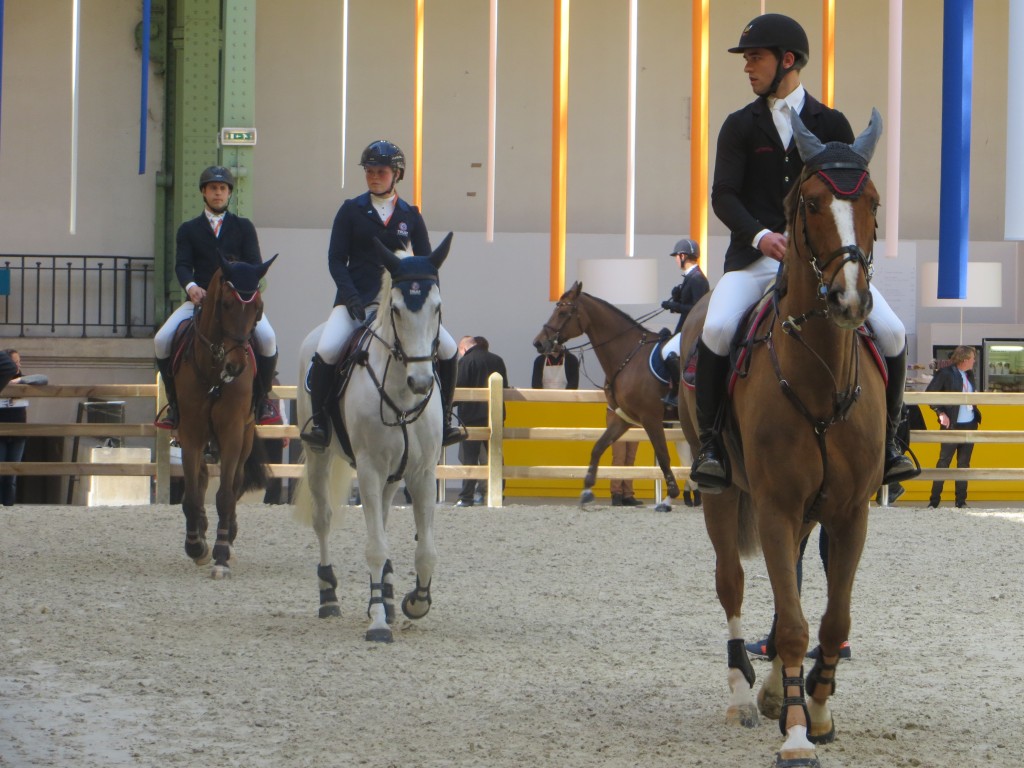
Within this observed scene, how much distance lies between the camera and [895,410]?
A: 466 cm

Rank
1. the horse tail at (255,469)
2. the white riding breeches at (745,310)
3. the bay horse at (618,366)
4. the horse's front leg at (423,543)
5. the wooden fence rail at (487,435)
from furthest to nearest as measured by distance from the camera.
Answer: the wooden fence rail at (487,435), the bay horse at (618,366), the horse tail at (255,469), the horse's front leg at (423,543), the white riding breeches at (745,310)

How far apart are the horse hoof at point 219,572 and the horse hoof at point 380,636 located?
7.56ft

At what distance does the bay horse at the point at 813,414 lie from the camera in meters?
4.01

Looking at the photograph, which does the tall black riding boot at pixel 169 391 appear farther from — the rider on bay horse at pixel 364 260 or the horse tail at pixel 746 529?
the horse tail at pixel 746 529

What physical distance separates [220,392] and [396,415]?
2.40 m

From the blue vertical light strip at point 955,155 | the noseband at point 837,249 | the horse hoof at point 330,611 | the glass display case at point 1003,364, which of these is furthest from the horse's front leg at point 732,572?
the glass display case at point 1003,364

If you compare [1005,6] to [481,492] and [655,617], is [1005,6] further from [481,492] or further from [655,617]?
[655,617]

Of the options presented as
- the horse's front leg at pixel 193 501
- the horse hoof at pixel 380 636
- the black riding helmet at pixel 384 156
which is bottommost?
the horse hoof at pixel 380 636

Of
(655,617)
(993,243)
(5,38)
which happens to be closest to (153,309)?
(5,38)

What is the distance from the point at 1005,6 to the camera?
65.1 ft

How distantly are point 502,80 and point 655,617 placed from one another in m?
13.6

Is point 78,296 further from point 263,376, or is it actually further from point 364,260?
point 364,260

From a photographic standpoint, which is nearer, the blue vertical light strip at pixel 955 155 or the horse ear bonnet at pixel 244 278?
the horse ear bonnet at pixel 244 278

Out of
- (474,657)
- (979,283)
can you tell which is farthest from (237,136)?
(979,283)
